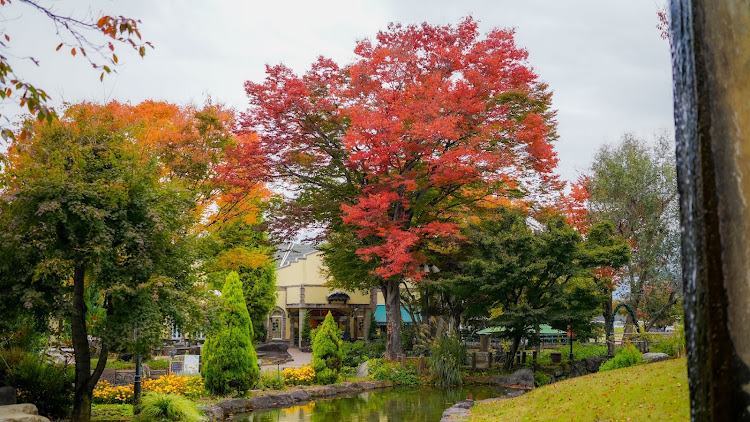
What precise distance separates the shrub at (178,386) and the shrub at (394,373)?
6.43 metres

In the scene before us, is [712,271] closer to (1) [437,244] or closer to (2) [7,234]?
(2) [7,234]

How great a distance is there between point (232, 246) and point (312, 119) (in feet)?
16.6

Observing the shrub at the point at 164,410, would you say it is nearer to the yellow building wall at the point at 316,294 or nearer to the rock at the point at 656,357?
the rock at the point at 656,357

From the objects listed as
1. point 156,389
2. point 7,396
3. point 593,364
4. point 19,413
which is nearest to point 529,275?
point 593,364

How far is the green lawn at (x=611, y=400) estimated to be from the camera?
8.87 metres

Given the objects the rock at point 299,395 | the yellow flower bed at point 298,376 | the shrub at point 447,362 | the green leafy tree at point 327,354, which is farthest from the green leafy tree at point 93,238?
the shrub at point 447,362

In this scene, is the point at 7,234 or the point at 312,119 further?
the point at 312,119

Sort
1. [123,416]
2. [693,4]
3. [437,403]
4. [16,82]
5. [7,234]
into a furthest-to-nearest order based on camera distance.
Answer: [437,403], [123,416], [7,234], [16,82], [693,4]

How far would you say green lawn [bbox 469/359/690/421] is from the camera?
29.1 feet

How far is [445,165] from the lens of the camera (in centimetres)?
1903

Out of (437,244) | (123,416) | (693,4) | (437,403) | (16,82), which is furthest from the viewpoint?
(437,244)

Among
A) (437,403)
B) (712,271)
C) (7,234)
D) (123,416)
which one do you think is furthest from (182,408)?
(712,271)

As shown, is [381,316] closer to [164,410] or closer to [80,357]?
[164,410]

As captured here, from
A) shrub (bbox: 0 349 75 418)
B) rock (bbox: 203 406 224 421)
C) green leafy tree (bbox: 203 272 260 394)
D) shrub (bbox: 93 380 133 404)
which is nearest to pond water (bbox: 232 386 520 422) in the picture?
rock (bbox: 203 406 224 421)
